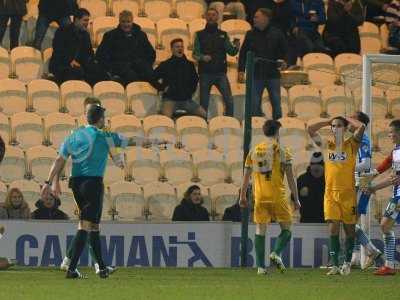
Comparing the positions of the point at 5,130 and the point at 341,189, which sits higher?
the point at 5,130

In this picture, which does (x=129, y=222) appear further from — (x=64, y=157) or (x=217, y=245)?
(x=64, y=157)

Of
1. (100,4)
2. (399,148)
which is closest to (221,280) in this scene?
(399,148)

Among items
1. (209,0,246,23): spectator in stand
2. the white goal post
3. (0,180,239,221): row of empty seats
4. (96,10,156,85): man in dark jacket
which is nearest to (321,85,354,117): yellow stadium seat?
(209,0,246,23): spectator in stand

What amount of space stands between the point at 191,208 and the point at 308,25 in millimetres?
5676

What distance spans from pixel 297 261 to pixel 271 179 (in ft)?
6.90

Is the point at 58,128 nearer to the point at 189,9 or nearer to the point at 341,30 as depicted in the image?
the point at 189,9

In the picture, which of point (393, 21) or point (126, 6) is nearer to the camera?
point (126, 6)

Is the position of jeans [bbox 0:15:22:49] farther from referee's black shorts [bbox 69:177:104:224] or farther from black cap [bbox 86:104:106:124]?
referee's black shorts [bbox 69:177:104:224]

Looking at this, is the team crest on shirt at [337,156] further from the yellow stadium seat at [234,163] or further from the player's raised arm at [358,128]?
the yellow stadium seat at [234,163]

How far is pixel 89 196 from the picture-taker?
14.5 m

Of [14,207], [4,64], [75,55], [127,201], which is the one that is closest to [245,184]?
[127,201]

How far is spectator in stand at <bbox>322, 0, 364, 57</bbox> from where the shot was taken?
22.8 m

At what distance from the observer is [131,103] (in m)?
21.1

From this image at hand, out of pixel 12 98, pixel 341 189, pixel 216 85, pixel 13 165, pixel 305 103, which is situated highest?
→ pixel 216 85
